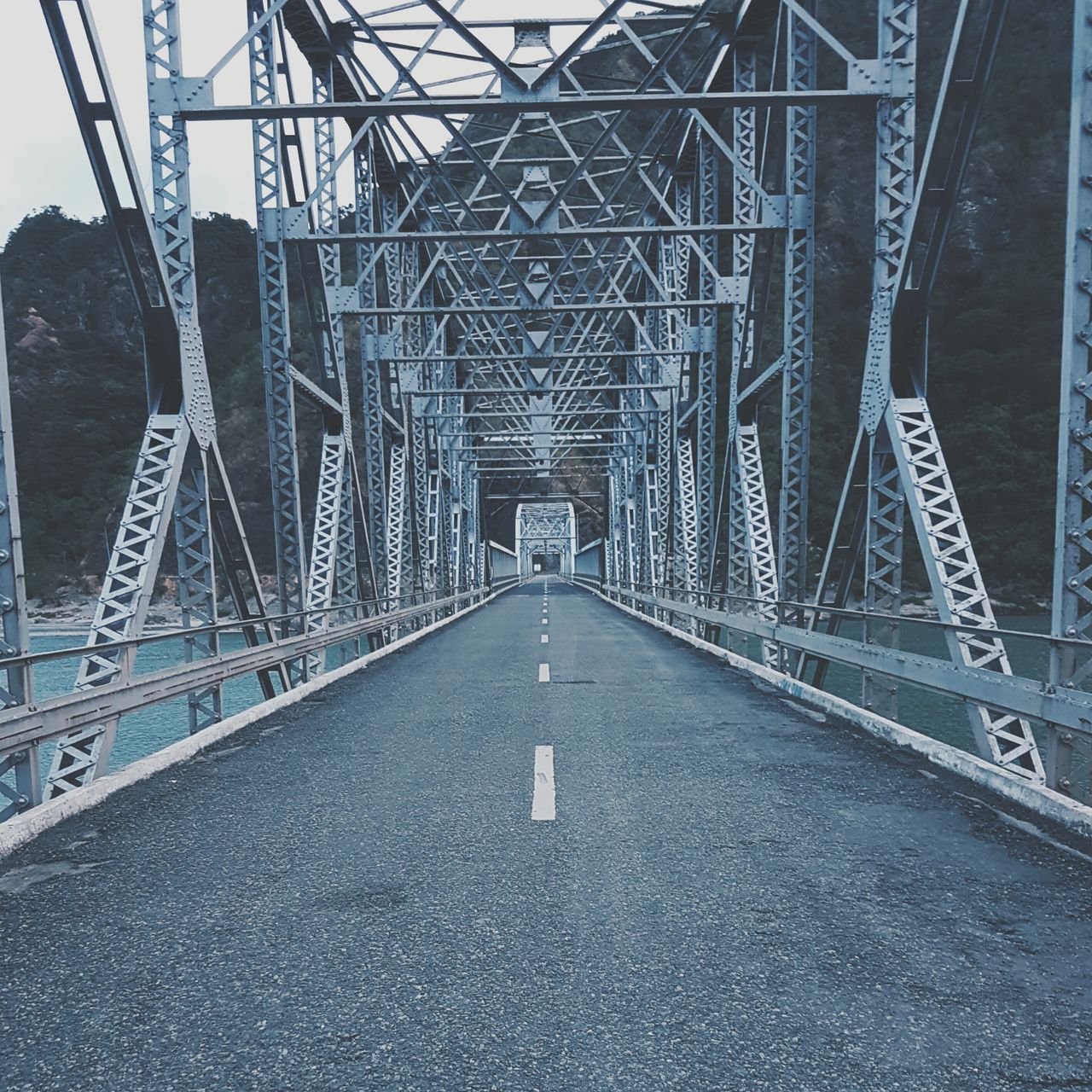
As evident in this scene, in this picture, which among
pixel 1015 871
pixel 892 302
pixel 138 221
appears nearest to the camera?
pixel 1015 871

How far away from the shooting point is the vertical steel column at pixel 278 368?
1319 centimetres

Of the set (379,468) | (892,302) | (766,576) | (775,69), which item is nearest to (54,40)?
(892,302)

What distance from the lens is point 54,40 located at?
305 inches

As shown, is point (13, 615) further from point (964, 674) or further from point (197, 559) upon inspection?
point (964, 674)

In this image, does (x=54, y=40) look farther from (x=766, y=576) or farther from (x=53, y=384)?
(x=53, y=384)

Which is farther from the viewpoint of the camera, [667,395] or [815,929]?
[667,395]

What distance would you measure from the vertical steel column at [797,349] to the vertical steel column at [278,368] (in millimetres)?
6939

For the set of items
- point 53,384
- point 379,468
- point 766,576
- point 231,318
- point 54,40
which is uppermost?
point 231,318

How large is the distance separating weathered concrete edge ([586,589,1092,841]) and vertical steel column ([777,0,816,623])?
177cm

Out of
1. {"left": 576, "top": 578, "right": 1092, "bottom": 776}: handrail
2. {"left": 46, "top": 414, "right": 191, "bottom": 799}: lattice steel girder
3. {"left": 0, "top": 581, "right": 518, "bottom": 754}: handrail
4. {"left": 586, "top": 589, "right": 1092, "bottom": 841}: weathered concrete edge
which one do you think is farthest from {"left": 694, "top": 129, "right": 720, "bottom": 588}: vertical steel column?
{"left": 46, "top": 414, "right": 191, "bottom": 799}: lattice steel girder

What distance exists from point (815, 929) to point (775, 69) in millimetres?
13799

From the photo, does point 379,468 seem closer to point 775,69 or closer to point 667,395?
point 775,69

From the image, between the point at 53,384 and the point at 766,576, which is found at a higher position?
the point at 53,384

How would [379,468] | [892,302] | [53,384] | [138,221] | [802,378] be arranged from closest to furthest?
[138,221]
[892,302]
[802,378]
[379,468]
[53,384]
